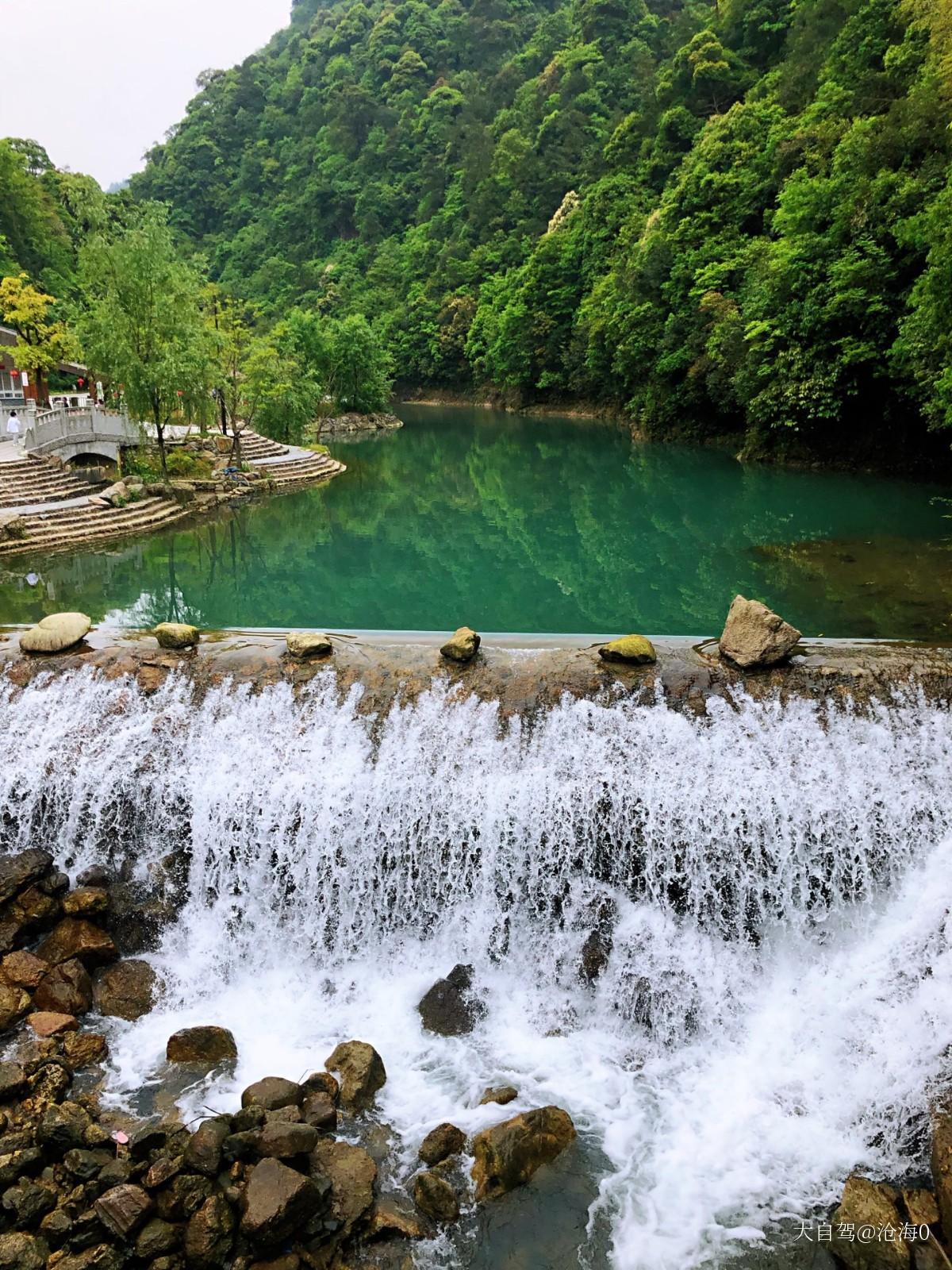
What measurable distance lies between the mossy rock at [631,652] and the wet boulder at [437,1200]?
15.2 ft

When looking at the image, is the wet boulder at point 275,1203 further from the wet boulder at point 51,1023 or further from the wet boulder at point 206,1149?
the wet boulder at point 51,1023

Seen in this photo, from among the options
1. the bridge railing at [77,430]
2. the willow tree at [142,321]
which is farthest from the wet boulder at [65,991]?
the bridge railing at [77,430]

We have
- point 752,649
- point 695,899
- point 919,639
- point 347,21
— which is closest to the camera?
point 695,899

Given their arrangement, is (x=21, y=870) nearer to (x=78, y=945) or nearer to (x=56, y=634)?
(x=78, y=945)

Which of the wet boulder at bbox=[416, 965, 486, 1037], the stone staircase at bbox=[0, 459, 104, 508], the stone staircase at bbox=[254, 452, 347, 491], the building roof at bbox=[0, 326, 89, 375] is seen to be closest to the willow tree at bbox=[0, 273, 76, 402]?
the building roof at bbox=[0, 326, 89, 375]

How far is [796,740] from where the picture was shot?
23.2ft

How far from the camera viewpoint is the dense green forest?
19031 mm

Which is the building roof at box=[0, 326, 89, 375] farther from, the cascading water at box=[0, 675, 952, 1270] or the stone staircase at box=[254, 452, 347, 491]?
the cascading water at box=[0, 675, 952, 1270]

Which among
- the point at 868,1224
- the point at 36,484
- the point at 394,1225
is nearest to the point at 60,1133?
the point at 394,1225

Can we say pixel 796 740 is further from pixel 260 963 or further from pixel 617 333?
pixel 617 333

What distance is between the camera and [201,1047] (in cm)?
584

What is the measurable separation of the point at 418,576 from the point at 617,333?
24.4m

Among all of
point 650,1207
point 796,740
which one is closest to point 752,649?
point 796,740

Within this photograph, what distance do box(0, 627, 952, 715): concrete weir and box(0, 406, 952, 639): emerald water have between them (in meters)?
2.04
